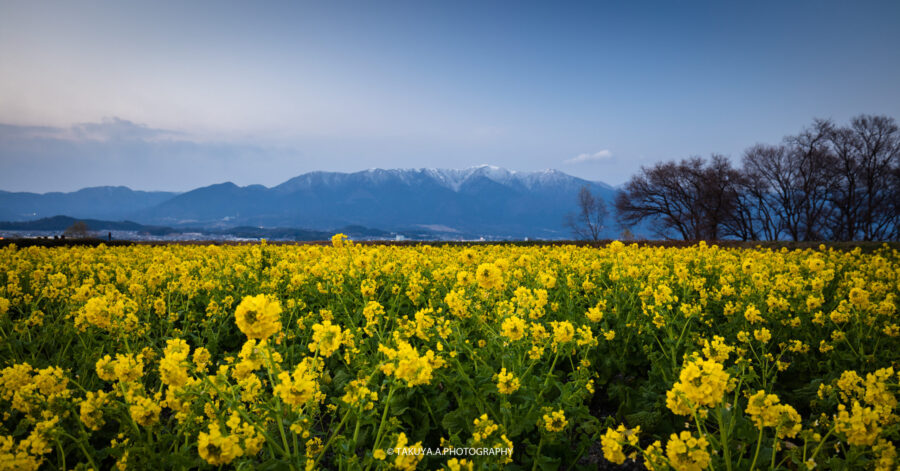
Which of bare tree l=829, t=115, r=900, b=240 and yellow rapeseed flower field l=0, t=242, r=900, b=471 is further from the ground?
bare tree l=829, t=115, r=900, b=240

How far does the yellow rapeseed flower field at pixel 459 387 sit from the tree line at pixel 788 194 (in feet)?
160

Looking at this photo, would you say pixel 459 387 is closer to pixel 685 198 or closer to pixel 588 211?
pixel 685 198

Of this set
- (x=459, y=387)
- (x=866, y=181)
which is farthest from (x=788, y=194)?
(x=459, y=387)

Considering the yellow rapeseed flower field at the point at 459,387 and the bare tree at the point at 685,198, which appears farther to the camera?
the bare tree at the point at 685,198

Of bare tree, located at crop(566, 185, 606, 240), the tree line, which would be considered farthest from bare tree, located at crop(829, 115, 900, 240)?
bare tree, located at crop(566, 185, 606, 240)

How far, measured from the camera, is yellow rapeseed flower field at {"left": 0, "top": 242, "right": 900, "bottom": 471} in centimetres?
216

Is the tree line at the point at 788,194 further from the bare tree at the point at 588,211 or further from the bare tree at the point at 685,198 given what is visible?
the bare tree at the point at 588,211

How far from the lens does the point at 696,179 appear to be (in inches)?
1992

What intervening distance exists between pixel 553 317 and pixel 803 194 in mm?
56552

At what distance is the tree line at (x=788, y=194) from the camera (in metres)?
41.9

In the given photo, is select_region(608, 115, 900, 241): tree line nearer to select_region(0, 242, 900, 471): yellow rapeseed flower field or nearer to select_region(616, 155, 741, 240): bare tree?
select_region(616, 155, 741, 240): bare tree

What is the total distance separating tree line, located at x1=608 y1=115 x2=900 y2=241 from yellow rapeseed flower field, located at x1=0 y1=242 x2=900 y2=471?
160 feet

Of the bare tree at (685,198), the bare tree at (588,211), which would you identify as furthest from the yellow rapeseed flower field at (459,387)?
the bare tree at (588,211)

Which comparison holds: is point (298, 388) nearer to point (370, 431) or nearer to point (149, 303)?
point (370, 431)
